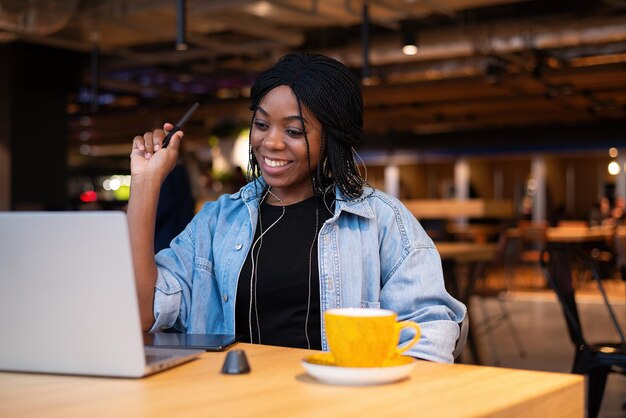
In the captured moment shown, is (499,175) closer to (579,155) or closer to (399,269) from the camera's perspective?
(579,155)

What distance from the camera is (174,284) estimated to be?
2072 millimetres

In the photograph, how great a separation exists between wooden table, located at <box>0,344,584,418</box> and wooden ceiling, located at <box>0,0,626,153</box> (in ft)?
20.8

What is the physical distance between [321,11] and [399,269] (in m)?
6.46

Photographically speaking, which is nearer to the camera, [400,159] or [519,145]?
[519,145]

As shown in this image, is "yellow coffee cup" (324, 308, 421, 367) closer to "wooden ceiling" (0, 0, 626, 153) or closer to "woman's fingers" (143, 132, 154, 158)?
"woman's fingers" (143, 132, 154, 158)

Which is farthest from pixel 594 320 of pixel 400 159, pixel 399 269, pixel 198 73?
pixel 400 159

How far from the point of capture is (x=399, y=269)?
204cm

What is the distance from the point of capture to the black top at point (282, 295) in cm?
209

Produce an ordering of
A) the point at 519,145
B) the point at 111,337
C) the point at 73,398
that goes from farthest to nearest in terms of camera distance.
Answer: the point at 519,145
the point at 111,337
the point at 73,398

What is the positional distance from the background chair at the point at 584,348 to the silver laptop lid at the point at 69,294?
335 cm

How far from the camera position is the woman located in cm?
200

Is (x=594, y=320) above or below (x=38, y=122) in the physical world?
below

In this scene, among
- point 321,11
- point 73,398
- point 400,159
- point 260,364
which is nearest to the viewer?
point 73,398

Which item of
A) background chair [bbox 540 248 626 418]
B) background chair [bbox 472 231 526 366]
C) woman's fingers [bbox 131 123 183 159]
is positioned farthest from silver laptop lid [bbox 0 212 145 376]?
background chair [bbox 472 231 526 366]
